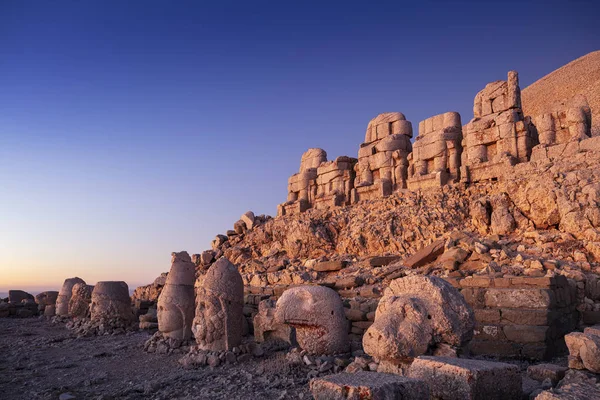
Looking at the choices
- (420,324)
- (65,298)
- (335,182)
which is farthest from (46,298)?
(420,324)

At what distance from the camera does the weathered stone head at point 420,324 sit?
4738 mm

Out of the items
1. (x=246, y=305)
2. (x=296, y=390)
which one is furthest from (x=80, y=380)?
(x=246, y=305)

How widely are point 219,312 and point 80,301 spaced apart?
311 inches

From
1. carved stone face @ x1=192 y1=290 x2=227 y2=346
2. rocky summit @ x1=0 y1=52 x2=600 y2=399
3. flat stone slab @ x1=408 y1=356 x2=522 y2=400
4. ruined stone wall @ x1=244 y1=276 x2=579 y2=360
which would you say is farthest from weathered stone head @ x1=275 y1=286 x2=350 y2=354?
flat stone slab @ x1=408 y1=356 x2=522 y2=400

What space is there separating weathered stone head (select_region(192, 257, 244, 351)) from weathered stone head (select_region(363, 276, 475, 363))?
9.64 ft

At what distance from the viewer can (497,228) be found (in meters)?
11.8

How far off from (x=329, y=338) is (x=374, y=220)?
346 inches

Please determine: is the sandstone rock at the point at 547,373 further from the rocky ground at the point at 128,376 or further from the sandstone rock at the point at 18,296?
the sandstone rock at the point at 18,296

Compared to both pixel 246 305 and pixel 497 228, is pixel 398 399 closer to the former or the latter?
pixel 246 305

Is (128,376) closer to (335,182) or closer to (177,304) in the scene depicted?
(177,304)

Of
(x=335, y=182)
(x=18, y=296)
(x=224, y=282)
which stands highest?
(x=335, y=182)

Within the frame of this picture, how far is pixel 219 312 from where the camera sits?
724 centimetres

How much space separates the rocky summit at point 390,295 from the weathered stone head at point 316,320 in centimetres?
2

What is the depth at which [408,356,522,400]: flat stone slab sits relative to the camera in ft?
12.3
